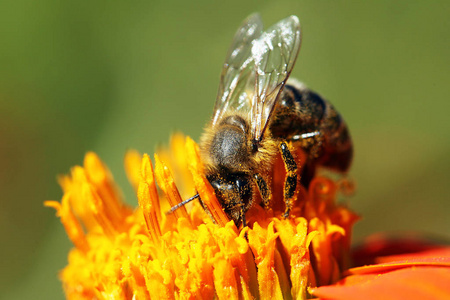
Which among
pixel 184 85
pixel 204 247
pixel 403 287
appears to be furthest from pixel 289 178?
pixel 184 85

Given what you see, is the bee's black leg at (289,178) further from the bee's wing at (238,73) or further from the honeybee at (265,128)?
the bee's wing at (238,73)

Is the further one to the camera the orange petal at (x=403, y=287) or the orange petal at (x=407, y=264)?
the orange petal at (x=407, y=264)

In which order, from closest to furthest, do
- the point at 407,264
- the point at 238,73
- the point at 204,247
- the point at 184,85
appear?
1. the point at 407,264
2. the point at 204,247
3. the point at 238,73
4. the point at 184,85

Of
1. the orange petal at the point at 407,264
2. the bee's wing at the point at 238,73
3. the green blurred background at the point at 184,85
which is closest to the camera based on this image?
the orange petal at the point at 407,264

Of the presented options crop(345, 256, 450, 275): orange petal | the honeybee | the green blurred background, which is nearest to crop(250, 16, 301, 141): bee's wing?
the honeybee

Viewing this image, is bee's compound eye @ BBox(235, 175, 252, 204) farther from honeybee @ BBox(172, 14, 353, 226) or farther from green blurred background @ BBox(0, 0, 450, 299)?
green blurred background @ BBox(0, 0, 450, 299)

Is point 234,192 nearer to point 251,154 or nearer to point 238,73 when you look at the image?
point 251,154

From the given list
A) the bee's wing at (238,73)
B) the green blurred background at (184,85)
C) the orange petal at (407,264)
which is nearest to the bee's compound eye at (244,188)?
the bee's wing at (238,73)
